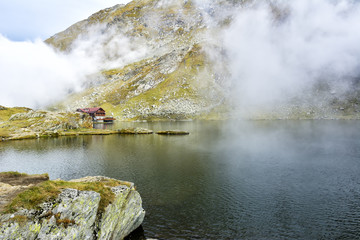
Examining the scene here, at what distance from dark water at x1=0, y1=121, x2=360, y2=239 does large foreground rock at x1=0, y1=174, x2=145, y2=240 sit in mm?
5189

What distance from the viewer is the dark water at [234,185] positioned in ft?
84.7

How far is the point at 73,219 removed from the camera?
52.9 feet

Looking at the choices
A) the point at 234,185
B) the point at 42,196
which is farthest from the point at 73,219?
the point at 234,185

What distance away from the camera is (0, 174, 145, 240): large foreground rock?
43.3ft

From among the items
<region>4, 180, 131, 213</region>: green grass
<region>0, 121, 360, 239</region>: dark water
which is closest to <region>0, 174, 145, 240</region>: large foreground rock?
<region>4, 180, 131, 213</region>: green grass

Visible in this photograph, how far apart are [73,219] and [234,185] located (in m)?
30.5

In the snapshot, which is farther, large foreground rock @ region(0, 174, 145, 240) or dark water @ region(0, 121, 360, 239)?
dark water @ region(0, 121, 360, 239)

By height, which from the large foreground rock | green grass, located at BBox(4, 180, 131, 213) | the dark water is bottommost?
the dark water

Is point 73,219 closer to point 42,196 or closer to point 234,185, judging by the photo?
point 42,196

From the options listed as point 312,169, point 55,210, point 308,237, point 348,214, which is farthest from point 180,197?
point 312,169

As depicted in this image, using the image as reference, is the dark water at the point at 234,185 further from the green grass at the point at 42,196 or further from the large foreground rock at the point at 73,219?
the green grass at the point at 42,196

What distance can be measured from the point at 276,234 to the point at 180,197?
1502 centimetres

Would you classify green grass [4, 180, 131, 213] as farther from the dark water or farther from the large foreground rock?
the dark water

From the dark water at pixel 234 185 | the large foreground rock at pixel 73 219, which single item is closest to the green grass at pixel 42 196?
the large foreground rock at pixel 73 219
